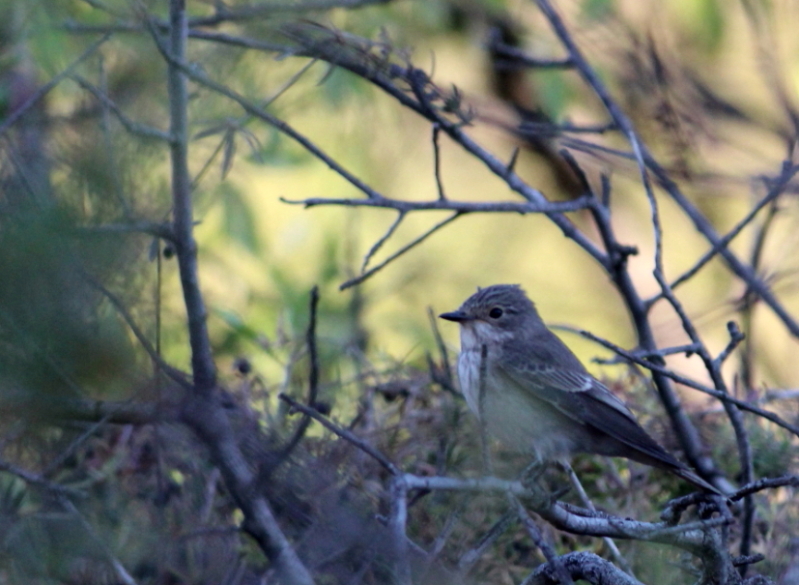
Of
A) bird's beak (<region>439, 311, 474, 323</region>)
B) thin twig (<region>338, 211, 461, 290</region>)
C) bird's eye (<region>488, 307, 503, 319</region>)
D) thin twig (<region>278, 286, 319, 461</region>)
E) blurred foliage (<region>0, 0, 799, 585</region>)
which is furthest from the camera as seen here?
bird's eye (<region>488, 307, 503, 319</region>)

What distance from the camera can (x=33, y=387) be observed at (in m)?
1.99

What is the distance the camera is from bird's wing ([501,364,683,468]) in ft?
13.1

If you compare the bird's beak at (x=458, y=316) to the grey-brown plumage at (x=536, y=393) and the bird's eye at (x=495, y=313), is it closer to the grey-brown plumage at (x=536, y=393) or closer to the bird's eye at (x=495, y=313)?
the grey-brown plumage at (x=536, y=393)

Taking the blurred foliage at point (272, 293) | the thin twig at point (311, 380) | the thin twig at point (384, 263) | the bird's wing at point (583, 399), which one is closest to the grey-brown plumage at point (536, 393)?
the bird's wing at point (583, 399)

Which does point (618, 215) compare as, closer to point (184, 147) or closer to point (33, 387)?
point (184, 147)

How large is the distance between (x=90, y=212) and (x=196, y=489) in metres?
1.90

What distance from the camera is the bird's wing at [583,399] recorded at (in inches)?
157

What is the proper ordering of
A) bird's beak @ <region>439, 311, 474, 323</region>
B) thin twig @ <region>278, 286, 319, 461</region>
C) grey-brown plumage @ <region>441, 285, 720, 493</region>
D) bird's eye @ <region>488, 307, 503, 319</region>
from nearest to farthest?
thin twig @ <region>278, 286, 319, 461</region>
grey-brown plumage @ <region>441, 285, 720, 493</region>
bird's beak @ <region>439, 311, 474, 323</region>
bird's eye @ <region>488, 307, 503, 319</region>

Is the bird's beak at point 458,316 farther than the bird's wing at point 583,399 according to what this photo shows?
Yes

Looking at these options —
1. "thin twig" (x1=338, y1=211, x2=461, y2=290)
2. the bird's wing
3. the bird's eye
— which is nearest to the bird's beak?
the bird's eye

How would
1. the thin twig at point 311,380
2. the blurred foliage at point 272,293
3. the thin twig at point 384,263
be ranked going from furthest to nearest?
the thin twig at point 384,263 < the thin twig at point 311,380 < the blurred foliage at point 272,293

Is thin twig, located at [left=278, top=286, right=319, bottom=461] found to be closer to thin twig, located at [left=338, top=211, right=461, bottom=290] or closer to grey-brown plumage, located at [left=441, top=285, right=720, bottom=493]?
thin twig, located at [left=338, top=211, right=461, bottom=290]

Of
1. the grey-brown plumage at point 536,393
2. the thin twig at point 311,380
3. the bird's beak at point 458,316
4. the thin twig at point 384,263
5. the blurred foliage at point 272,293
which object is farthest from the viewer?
the bird's beak at point 458,316

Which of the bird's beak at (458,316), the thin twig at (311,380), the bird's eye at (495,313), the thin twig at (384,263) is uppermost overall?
the bird's eye at (495,313)
